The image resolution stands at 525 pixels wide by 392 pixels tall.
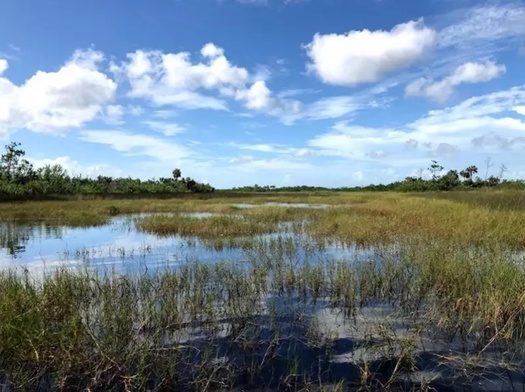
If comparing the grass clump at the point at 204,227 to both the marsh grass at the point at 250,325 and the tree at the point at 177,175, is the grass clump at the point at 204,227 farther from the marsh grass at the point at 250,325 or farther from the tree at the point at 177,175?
the tree at the point at 177,175

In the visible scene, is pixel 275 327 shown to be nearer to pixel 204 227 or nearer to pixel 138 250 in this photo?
pixel 138 250

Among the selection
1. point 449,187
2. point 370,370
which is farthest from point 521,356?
point 449,187

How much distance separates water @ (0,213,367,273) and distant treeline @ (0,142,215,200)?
3548cm

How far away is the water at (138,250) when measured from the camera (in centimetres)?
1381

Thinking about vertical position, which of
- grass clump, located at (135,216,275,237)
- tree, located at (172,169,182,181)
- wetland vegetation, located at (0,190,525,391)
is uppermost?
tree, located at (172,169,182,181)

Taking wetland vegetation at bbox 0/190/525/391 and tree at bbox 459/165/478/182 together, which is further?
tree at bbox 459/165/478/182

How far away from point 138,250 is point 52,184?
176 feet

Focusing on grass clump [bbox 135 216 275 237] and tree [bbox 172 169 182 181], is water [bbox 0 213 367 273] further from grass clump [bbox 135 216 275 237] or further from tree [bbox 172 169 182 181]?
tree [bbox 172 169 182 181]

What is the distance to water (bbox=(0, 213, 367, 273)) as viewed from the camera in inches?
544

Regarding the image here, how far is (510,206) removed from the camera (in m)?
21.1

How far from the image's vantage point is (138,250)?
16703mm

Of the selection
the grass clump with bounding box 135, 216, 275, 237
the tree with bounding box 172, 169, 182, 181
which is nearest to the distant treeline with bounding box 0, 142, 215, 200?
the tree with bounding box 172, 169, 182, 181

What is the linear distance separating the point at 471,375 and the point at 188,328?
4.57 meters

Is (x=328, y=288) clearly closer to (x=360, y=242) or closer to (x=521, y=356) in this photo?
(x=521, y=356)
